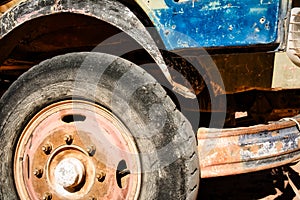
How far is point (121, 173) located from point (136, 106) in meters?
0.39

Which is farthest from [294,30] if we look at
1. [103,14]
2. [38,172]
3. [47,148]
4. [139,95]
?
[38,172]

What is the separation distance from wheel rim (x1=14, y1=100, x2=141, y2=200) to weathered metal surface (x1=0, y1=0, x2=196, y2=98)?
0.39m

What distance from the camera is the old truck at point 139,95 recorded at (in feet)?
8.62

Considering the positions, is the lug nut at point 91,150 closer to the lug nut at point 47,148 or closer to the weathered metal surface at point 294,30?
the lug nut at point 47,148

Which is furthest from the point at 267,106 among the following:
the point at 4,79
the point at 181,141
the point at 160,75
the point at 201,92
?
the point at 4,79

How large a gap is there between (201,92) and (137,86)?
760 millimetres

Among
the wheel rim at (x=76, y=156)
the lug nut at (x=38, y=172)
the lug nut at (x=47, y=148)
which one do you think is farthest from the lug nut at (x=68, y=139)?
the lug nut at (x=38, y=172)

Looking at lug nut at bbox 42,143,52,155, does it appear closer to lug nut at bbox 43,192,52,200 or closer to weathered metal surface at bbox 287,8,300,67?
lug nut at bbox 43,192,52,200

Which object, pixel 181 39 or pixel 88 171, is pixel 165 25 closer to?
pixel 181 39

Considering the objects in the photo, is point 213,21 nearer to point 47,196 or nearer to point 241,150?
→ point 241,150

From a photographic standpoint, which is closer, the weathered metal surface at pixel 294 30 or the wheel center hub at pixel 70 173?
the weathered metal surface at pixel 294 30

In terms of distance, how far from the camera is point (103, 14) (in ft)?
9.08

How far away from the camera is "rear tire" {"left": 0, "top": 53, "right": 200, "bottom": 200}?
2652 millimetres

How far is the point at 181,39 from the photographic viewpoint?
105 inches
